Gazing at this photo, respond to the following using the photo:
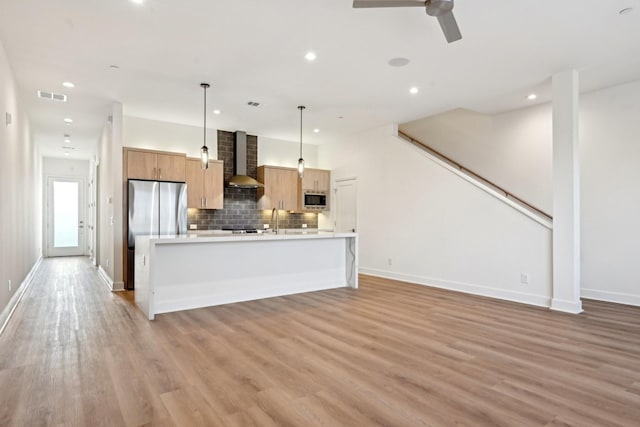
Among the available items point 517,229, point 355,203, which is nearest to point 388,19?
point 517,229

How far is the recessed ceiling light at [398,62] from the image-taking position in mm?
4246

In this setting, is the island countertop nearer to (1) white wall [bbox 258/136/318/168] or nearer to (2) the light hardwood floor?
(2) the light hardwood floor

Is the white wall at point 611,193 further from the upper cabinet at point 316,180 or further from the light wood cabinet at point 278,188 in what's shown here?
the light wood cabinet at point 278,188

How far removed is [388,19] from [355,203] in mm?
4958

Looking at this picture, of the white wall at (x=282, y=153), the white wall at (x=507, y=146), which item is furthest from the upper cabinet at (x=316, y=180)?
the white wall at (x=507, y=146)

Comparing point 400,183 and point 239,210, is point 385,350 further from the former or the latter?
point 239,210

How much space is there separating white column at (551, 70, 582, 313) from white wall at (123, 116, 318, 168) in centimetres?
562

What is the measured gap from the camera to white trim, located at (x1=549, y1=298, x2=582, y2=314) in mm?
4520

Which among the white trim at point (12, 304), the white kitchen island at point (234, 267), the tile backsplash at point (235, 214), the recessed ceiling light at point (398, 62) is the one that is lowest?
the white trim at point (12, 304)

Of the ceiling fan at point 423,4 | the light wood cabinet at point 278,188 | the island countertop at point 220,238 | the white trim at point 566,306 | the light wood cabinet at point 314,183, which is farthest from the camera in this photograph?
the light wood cabinet at point 314,183

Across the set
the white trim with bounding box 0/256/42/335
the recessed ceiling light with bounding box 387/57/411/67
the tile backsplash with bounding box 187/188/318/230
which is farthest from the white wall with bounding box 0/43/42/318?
the recessed ceiling light with bounding box 387/57/411/67

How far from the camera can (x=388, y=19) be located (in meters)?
3.38

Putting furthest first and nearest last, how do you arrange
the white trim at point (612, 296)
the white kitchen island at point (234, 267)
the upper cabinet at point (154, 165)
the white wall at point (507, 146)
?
the upper cabinet at point (154, 165), the white wall at point (507, 146), the white trim at point (612, 296), the white kitchen island at point (234, 267)

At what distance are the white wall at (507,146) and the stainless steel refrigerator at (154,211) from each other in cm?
536
